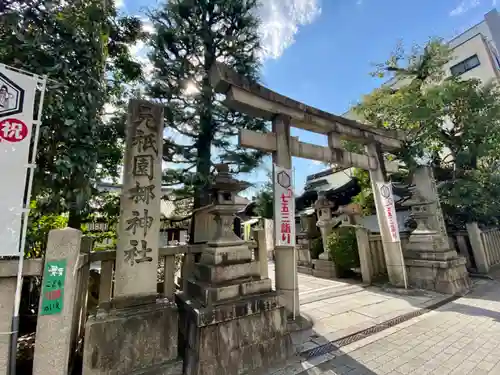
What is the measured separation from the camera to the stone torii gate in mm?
4531

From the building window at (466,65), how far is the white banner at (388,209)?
1664cm

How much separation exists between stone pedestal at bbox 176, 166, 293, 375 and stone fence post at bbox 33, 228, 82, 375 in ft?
4.34

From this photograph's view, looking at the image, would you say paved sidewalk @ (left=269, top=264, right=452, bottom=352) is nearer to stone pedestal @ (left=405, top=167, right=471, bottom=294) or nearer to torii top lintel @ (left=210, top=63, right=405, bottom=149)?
stone pedestal @ (left=405, top=167, right=471, bottom=294)

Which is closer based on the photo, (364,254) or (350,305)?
(350,305)

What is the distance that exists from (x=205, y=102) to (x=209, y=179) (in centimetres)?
224

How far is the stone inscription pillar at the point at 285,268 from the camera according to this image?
14.7 ft

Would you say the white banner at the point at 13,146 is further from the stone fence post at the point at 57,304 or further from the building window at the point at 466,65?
the building window at the point at 466,65

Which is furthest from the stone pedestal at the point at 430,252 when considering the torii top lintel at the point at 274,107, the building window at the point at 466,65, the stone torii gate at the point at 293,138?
the building window at the point at 466,65

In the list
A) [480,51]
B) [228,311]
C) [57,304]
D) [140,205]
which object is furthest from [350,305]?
[480,51]

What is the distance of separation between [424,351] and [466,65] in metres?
22.4

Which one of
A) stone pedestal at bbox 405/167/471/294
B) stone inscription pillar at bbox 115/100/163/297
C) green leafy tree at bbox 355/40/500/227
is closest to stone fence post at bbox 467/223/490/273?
green leafy tree at bbox 355/40/500/227

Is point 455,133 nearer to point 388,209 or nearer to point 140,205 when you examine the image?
point 388,209

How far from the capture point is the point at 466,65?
17.5 metres

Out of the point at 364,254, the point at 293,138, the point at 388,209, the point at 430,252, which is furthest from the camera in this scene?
the point at 364,254
